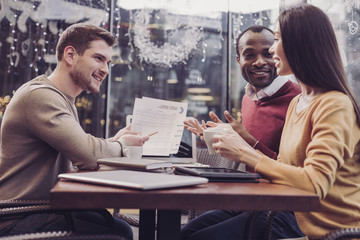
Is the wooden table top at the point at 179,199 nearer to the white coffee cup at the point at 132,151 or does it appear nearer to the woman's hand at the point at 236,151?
the woman's hand at the point at 236,151

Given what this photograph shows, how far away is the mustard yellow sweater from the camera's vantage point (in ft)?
3.59

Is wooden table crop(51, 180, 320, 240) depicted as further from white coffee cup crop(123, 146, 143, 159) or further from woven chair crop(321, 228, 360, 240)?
white coffee cup crop(123, 146, 143, 159)

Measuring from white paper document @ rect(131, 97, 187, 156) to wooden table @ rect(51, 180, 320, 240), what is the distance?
Answer: 0.91 meters

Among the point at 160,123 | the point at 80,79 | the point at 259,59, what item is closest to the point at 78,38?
the point at 80,79

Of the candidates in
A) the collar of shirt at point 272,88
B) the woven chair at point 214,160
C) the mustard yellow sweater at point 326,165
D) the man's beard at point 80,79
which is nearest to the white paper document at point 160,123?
the man's beard at point 80,79

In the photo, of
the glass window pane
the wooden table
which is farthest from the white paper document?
the glass window pane

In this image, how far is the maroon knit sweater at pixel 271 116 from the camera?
6.82 ft

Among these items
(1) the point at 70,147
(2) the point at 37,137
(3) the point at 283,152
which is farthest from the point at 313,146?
(2) the point at 37,137

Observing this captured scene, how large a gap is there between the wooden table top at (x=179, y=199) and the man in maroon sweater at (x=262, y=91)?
43.1 inches

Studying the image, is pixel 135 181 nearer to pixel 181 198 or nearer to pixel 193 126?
pixel 181 198

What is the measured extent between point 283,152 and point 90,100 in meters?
3.14

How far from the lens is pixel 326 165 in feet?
3.59

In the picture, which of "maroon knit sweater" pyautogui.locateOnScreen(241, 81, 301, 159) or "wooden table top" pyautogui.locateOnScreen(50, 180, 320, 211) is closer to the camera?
"wooden table top" pyautogui.locateOnScreen(50, 180, 320, 211)

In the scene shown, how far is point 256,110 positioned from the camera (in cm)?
225
